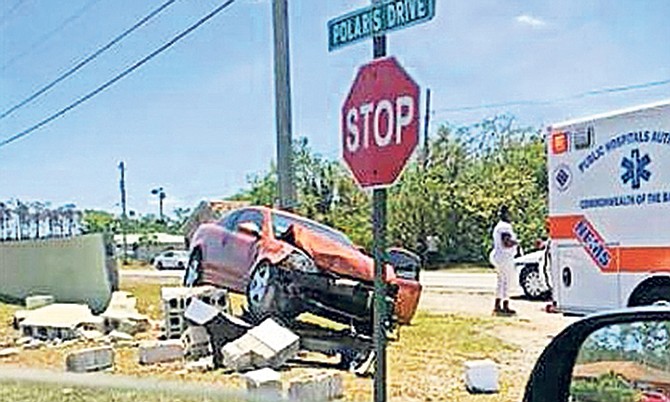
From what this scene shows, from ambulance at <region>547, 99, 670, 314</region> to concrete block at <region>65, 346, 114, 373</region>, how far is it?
509cm

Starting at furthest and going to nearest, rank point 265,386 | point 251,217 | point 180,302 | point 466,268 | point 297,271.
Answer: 1. point 466,268
2. point 251,217
3. point 180,302
4. point 297,271
5. point 265,386

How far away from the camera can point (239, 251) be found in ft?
43.6

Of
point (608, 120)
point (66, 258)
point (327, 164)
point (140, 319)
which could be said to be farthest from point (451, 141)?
point (608, 120)

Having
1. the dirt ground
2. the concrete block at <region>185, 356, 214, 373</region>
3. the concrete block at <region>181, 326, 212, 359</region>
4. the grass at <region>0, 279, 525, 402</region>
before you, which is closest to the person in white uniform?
the dirt ground

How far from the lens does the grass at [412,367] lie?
8.89m

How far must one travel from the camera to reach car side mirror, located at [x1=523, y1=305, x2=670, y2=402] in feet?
8.60

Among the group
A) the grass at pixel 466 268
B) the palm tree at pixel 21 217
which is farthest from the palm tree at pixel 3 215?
the grass at pixel 466 268

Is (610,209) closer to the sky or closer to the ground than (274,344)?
closer to the sky

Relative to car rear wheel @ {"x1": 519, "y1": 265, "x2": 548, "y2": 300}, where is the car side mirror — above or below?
above

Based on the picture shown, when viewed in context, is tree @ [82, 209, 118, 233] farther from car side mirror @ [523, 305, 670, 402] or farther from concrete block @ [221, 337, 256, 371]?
car side mirror @ [523, 305, 670, 402]

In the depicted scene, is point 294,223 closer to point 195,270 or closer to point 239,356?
point 195,270

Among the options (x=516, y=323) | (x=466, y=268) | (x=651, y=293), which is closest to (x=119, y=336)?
(x=516, y=323)

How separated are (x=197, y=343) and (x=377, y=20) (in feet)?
Answer: 20.3

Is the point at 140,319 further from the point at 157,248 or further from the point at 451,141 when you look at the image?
the point at 157,248
